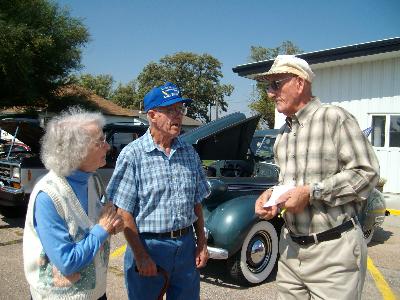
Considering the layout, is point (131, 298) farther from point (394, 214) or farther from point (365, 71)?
point (365, 71)

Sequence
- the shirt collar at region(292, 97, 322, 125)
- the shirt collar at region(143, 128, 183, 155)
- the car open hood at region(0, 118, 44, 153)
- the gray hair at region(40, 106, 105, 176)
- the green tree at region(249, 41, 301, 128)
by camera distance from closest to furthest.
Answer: the gray hair at region(40, 106, 105, 176) → the shirt collar at region(292, 97, 322, 125) → the shirt collar at region(143, 128, 183, 155) → the car open hood at region(0, 118, 44, 153) → the green tree at region(249, 41, 301, 128)

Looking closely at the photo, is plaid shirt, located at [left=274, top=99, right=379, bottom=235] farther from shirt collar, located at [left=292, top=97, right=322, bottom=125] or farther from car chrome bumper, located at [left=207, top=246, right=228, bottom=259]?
car chrome bumper, located at [left=207, top=246, right=228, bottom=259]

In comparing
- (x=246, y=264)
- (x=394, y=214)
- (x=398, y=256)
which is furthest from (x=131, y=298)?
(x=394, y=214)

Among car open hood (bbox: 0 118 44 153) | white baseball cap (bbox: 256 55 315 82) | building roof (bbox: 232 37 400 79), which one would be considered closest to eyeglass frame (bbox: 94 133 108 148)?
white baseball cap (bbox: 256 55 315 82)

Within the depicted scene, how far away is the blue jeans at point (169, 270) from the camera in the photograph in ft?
8.39

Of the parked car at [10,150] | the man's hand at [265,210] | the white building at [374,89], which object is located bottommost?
the man's hand at [265,210]

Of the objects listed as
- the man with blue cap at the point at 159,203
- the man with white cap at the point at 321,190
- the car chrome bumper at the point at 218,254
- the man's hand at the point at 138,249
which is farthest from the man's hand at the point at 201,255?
the car chrome bumper at the point at 218,254

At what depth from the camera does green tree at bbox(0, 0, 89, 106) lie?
16812 millimetres

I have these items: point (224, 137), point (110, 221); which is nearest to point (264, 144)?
point (224, 137)

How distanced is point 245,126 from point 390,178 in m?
7.15

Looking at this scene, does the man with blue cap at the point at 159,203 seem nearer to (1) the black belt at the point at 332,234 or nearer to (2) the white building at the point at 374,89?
(1) the black belt at the point at 332,234

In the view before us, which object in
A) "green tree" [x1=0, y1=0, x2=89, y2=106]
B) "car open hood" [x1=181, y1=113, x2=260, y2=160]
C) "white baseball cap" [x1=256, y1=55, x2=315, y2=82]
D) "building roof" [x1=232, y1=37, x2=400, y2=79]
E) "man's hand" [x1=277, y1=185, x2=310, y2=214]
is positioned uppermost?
"green tree" [x1=0, y1=0, x2=89, y2=106]

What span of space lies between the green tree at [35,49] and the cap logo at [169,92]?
15762 millimetres

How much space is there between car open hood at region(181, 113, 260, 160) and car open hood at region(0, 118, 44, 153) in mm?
3560
